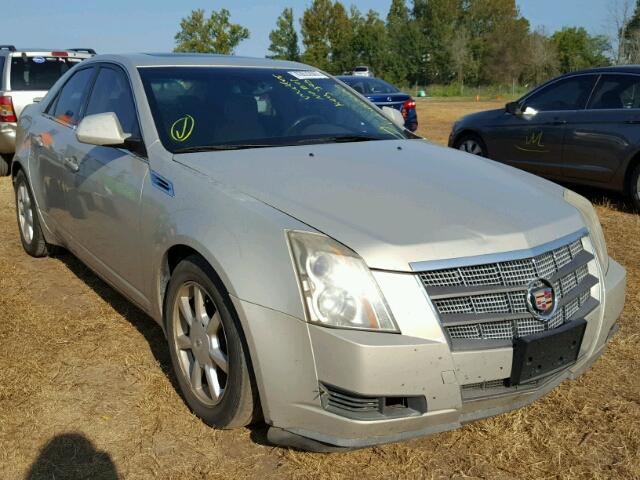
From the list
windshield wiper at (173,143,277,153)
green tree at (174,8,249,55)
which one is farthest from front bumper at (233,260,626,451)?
green tree at (174,8,249,55)

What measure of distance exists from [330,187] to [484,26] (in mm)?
98851

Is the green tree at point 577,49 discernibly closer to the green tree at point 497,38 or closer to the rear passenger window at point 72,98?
the green tree at point 497,38

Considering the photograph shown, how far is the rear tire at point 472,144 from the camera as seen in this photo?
28.7ft

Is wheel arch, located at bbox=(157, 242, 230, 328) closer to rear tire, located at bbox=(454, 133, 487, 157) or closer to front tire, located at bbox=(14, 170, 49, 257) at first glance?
front tire, located at bbox=(14, 170, 49, 257)

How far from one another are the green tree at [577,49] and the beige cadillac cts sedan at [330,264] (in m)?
60.0

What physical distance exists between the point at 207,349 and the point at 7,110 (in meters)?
7.82

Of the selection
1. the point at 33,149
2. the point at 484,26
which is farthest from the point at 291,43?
the point at 33,149

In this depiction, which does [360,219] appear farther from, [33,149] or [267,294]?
[33,149]

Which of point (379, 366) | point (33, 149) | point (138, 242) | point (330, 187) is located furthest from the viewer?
point (33, 149)

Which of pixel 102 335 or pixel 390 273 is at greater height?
pixel 390 273

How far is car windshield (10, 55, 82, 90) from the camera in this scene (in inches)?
380

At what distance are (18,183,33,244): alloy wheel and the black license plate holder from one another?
410 centimetres

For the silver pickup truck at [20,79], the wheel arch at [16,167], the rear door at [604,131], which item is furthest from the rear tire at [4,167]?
the rear door at [604,131]

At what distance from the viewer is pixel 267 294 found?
7.91ft
